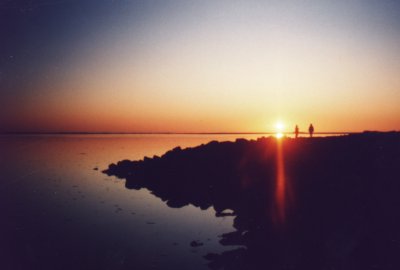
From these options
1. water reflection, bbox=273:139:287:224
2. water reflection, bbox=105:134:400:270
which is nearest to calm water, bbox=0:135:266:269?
water reflection, bbox=105:134:400:270

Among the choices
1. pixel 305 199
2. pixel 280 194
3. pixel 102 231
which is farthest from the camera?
pixel 280 194

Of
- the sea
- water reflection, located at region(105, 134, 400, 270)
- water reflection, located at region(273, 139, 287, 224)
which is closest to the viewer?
water reflection, located at region(105, 134, 400, 270)

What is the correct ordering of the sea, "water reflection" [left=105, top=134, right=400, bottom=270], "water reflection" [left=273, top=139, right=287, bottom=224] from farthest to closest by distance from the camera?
1. "water reflection" [left=273, top=139, right=287, bottom=224]
2. the sea
3. "water reflection" [left=105, top=134, right=400, bottom=270]

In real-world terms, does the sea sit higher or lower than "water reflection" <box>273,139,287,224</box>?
lower

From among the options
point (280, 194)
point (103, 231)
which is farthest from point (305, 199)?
point (103, 231)

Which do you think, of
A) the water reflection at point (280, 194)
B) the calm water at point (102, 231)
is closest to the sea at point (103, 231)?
the calm water at point (102, 231)

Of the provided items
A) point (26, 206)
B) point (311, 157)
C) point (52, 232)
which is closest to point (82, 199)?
point (26, 206)

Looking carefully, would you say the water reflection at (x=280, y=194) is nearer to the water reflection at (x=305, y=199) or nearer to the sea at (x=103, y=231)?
the water reflection at (x=305, y=199)

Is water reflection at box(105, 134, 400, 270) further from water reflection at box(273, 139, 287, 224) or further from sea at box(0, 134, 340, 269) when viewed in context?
sea at box(0, 134, 340, 269)

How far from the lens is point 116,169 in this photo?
52.8 meters

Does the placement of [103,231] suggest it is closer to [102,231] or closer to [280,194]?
[102,231]

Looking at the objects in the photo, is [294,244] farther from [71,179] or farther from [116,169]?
[116,169]

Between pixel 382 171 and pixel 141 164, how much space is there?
36267 mm

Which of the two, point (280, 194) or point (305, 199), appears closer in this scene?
point (305, 199)
